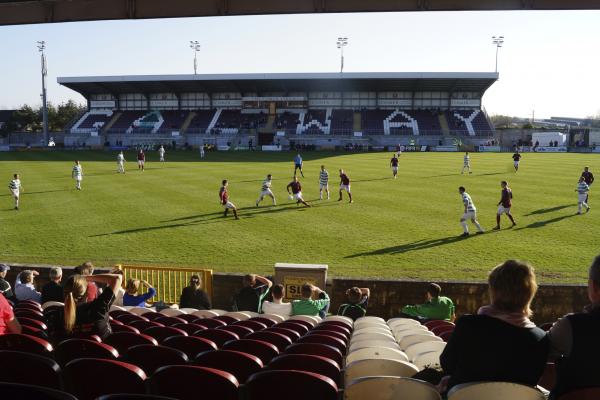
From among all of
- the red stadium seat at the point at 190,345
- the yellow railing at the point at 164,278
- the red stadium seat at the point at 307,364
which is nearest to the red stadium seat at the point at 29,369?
the red stadium seat at the point at 190,345

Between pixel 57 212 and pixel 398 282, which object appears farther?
pixel 57 212

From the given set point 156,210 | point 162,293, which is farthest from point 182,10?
point 156,210

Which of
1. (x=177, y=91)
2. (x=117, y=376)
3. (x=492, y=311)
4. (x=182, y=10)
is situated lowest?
(x=117, y=376)

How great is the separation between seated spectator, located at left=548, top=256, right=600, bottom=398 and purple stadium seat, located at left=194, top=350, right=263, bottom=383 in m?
2.04

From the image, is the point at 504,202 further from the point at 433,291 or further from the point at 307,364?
the point at 307,364

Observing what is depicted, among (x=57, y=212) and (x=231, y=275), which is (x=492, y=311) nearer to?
(x=231, y=275)

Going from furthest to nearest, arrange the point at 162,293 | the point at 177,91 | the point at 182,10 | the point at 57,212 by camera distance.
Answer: the point at 177,91
the point at 57,212
the point at 162,293
the point at 182,10

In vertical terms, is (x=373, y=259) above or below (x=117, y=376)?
below

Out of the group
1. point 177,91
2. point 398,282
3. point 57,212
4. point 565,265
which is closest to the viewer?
point 398,282

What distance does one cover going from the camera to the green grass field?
13695 mm

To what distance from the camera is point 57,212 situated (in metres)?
20.8

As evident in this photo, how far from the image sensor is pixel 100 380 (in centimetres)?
350

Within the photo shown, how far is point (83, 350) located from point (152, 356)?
23.9 inches

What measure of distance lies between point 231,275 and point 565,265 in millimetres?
8503
